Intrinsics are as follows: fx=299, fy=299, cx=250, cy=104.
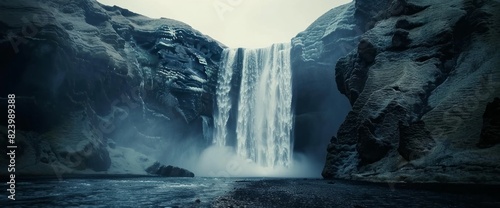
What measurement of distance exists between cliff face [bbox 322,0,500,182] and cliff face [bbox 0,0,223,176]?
33.7m

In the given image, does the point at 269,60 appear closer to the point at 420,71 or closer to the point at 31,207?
the point at 420,71

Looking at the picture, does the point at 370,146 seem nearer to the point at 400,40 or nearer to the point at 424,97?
the point at 424,97

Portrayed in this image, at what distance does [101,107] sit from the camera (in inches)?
2044

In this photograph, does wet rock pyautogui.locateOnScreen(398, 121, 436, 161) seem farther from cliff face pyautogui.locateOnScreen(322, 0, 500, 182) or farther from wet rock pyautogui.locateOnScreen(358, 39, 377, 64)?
wet rock pyautogui.locateOnScreen(358, 39, 377, 64)

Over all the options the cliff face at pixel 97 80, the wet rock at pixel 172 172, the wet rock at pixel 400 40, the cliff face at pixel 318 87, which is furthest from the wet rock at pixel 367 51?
the cliff face at pixel 97 80

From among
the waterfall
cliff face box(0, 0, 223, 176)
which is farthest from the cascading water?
cliff face box(0, 0, 223, 176)

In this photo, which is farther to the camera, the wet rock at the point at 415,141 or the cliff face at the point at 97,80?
→ the cliff face at the point at 97,80

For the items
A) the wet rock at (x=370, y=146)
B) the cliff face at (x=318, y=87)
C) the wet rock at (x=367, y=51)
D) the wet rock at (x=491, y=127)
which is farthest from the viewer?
the cliff face at (x=318, y=87)

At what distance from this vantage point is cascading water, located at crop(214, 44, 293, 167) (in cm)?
5959

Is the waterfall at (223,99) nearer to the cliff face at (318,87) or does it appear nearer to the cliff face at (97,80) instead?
the cliff face at (97,80)

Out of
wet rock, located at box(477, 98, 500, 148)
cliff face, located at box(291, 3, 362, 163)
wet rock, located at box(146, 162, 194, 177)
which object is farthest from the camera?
cliff face, located at box(291, 3, 362, 163)

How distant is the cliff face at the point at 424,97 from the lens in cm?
1975

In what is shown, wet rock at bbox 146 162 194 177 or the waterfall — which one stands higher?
the waterfall

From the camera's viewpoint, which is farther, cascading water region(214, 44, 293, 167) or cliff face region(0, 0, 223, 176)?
cascading water region(214, 44, 293, 167)
